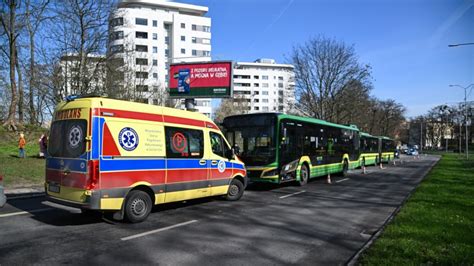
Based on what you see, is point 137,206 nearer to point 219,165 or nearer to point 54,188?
point 54,188

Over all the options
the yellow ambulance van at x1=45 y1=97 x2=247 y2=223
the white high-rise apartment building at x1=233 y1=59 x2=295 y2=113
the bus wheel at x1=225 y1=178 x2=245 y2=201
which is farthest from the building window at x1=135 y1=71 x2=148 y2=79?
the white high-rise apartment building at x1=233 y1=59 x2=295 y2=113

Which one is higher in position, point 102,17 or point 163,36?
point 163,36

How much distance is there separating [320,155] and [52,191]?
12920 millimetres

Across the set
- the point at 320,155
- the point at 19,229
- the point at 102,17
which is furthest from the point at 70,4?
the point at 19,229

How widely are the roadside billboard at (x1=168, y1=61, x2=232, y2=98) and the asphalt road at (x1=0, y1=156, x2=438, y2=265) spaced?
14865 millimetres

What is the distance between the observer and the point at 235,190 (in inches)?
444

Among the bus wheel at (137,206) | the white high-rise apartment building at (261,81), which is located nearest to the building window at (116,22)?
the bus wheel at (137,206)

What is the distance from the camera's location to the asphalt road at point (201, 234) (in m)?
5.64

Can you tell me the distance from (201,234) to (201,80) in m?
19.4

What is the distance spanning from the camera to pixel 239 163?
37.2 ft

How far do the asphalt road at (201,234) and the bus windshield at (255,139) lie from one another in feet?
9.23

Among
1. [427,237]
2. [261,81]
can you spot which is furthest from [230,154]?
[261,81]

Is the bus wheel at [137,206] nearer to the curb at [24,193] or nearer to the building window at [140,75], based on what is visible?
the curb at [24,193]

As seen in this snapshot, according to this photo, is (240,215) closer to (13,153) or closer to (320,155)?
(320,155)
